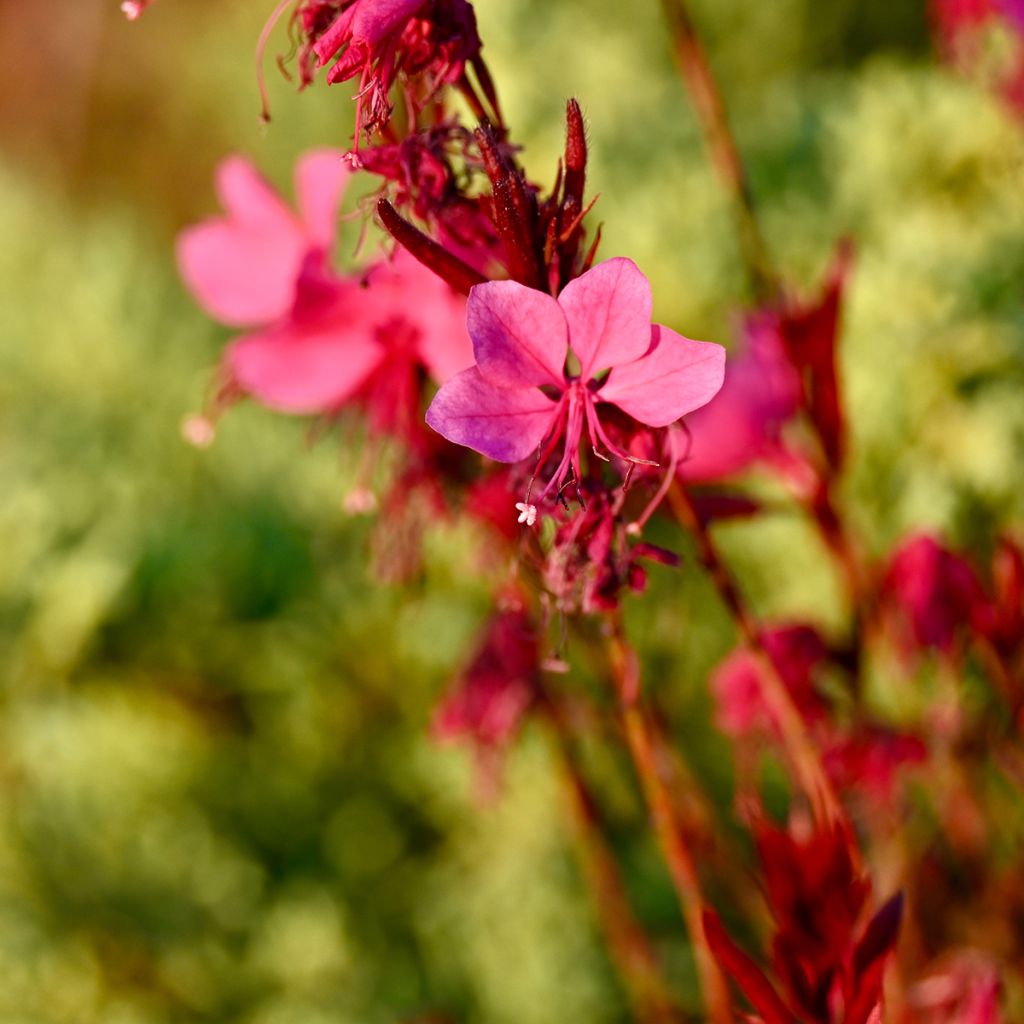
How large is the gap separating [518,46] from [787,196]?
256 millimetres

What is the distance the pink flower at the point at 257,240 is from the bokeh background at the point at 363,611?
1.03 ft

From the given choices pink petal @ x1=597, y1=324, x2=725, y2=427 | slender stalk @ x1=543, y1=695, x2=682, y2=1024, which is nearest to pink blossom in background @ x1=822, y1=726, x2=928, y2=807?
slender stalk @ x1=543, y1=695, x2=682, y2=1024

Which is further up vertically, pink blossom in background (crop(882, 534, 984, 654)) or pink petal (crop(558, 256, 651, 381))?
pink petal (crop(558, 256, 651, 381))

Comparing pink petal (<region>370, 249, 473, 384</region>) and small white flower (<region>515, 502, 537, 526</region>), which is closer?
small white flower (<region>515, 502, 537, 526</region>)

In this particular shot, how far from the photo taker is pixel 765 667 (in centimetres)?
35

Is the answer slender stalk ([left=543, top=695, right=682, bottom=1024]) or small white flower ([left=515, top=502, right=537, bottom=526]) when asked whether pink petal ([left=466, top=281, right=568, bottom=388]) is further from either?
slender stalk ([left=543, top=695, right=682, bottom=1024])

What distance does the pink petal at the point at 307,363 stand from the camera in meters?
0.43

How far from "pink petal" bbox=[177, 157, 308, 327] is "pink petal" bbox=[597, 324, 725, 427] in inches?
8.1

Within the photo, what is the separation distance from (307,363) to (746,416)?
19 centimetres

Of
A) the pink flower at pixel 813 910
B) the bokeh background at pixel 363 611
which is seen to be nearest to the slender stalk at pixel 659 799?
the pink flower at pixel 813 910

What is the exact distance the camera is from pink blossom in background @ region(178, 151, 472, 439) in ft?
1.34

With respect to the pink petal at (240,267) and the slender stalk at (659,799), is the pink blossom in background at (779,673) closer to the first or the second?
the slender stalk at (659,799)

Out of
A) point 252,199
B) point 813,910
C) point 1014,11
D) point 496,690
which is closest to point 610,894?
point 496,690

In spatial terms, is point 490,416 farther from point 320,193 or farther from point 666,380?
point 320,193
